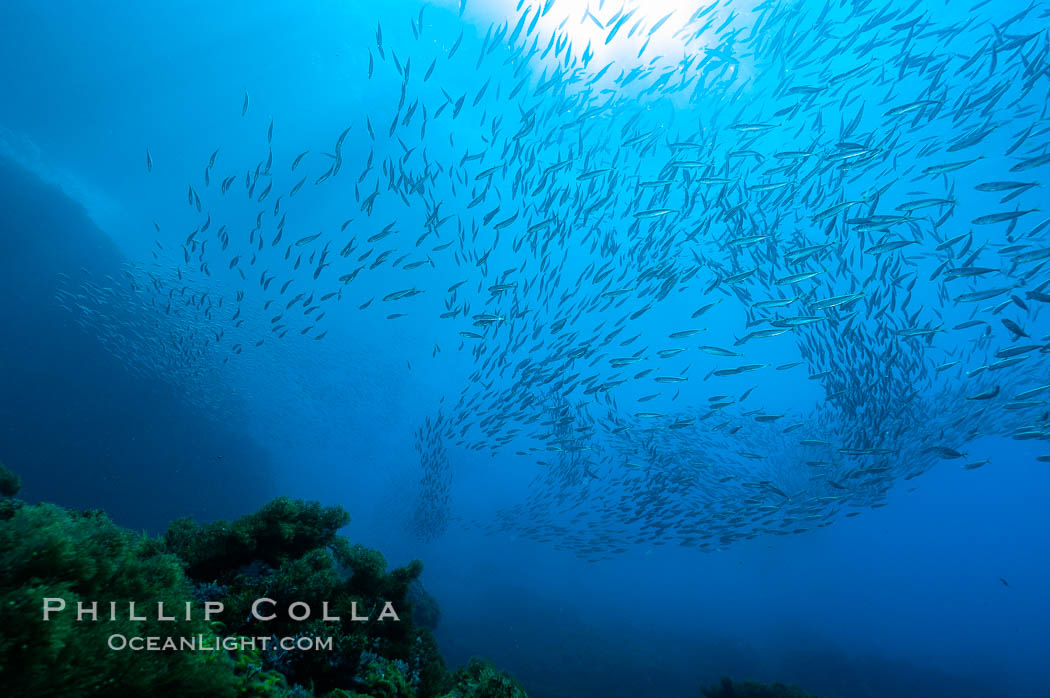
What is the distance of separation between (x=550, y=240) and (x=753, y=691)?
1510 cm

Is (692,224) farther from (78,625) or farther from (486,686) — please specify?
(78,625)

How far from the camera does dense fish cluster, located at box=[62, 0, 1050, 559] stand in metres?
9.91

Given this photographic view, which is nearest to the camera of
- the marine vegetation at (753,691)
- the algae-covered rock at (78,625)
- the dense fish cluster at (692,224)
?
the algae-covered rock at (78,625)

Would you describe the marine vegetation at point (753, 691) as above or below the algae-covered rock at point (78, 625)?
below

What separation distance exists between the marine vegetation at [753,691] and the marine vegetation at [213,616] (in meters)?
11.3

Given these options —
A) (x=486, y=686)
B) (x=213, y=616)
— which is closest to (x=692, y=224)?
(x=486, y=686)

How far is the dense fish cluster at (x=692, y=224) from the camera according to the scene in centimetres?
991

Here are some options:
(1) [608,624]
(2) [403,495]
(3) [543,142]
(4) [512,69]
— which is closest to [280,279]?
(4) [512,69]

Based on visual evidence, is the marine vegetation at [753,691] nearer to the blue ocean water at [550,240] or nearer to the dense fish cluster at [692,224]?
the blue ocean water at [550,240]

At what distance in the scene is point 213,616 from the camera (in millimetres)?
3363

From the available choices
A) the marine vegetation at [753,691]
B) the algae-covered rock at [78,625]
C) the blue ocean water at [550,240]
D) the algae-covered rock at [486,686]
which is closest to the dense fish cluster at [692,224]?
the blue ocean water at [550,240]

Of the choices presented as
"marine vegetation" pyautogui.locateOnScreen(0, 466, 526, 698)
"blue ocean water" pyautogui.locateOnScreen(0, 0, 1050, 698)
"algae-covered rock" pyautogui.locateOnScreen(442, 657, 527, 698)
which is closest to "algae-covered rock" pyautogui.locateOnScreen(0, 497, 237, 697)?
"marine vegetation" pyautogui.locateOnScreen(0, 466, 526, 698)

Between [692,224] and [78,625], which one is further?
[692,224]

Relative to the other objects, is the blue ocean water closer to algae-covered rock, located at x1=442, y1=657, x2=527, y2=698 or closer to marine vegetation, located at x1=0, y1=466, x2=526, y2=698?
marine vegetation, located at x1=0, y1=466, x2=526, y2=698
